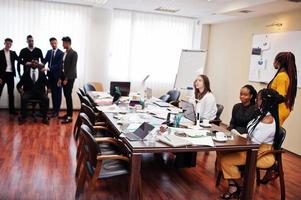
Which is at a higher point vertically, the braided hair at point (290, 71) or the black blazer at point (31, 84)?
the braided hair at point (290, 71)

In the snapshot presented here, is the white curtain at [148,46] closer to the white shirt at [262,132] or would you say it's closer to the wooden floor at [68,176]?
the wooden floor at [68,176]

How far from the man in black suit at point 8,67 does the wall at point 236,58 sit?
15.0ft

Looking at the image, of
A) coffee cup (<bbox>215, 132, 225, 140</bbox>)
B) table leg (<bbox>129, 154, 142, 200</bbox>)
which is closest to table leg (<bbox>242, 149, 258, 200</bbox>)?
coffee cup (<bbox>215, 132, 225, 140</bbox>)

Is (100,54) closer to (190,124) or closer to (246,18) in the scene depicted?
A: (246,18)

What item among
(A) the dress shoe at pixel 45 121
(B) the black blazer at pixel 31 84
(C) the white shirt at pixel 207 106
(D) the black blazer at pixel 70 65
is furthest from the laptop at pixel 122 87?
(B) the black blazer at pixel 31 84

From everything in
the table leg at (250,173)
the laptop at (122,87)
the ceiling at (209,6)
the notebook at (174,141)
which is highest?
the ceiling at (209,6)

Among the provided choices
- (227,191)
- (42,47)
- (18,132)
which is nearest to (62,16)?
(42,47)

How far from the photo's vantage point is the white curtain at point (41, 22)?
21.7 ft

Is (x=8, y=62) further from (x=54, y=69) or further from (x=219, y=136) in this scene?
(x=219, y=136)

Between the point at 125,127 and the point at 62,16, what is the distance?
4.78 metres

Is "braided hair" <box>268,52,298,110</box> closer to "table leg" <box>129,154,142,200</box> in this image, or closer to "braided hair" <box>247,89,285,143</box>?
"braided hair" <box>247,89,285,143</box>

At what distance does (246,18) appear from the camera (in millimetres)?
6371

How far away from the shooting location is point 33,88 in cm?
607

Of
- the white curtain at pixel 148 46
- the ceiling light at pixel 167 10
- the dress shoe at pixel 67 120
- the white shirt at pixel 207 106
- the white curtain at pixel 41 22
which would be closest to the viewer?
the white shirt at pixel 207 106
